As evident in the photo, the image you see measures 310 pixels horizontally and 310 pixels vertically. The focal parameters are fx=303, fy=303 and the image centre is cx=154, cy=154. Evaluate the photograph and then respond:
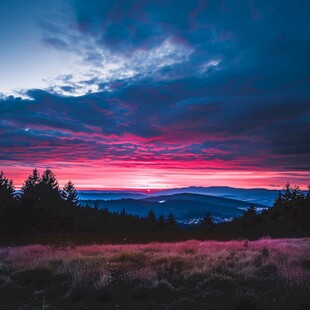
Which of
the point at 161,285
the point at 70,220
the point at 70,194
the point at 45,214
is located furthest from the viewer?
the point at 70,194

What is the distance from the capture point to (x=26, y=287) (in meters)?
9.38

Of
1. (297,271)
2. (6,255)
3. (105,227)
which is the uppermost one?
(297,271)

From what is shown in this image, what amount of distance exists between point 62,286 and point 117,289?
6.01 ft

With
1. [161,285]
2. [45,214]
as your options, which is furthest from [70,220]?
[161,285]

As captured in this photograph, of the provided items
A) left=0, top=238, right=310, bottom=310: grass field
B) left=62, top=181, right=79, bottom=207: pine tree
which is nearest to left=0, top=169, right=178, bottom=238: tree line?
left=62, top=181, right=79, bottom=207: pine tree

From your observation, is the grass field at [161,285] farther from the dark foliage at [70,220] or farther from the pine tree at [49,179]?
the pine tree at [49,179]

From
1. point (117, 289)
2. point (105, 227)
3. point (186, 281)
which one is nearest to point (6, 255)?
point (117, 289)

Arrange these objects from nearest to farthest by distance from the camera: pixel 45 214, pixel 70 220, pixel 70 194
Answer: pixel 45 214 → pixel 70 220 → pixel 70 194

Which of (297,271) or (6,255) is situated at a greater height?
(297,271)

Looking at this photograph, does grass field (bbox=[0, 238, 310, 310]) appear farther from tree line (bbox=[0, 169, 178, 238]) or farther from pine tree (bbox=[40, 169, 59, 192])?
pine tree (bbox=[40, 169, 59, 192])

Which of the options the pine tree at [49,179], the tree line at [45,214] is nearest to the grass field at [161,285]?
the tree line at [45,214]

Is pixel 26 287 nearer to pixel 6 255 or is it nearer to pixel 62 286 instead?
pixel 62 286

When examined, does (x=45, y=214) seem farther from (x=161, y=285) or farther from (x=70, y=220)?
(x=161, y=285)

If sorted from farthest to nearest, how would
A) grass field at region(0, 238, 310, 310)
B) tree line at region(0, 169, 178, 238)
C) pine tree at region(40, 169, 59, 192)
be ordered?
pine tree at region(40, 169, 59, 192) → tree line at region(0, 169, 178, 238) → grass field at region(0, 238, 310, 310)
